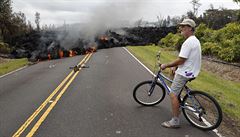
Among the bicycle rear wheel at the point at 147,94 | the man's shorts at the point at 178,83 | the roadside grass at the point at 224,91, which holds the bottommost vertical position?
the roadside grass at the point at 224,91

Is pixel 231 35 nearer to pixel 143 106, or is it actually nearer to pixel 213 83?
pixel 213 83

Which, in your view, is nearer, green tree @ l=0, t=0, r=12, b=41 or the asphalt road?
the asphalt road

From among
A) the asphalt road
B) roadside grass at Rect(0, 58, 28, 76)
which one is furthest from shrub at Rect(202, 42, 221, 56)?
roadside grass at Rect(0, 58, 28, 76)

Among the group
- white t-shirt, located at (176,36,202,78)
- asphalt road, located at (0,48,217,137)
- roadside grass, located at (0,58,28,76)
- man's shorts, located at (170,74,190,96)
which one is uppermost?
white t-shirt, located at (176,36,202,78)

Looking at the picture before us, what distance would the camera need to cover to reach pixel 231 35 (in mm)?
19156

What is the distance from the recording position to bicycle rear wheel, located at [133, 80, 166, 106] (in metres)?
8.26

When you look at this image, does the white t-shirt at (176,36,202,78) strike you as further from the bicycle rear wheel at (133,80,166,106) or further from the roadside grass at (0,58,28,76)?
the roadside grass at (0,58,28,76)

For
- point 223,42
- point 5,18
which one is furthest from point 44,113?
point 5,18

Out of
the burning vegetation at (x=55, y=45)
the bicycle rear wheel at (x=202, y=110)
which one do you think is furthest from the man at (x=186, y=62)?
the burning vegetation at (x=55, y=45)

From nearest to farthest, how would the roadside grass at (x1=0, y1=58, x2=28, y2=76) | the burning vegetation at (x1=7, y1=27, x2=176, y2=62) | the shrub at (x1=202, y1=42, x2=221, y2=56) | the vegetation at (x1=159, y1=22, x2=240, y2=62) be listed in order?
the vegetation at (x1=159, y1=22, x2=240, y2=62), the roadside grass at (x1=0, y1=58, x2=28, y2=76), the shrub at (x1=202, y1=42, x2=221, y2=56), the burning vegetation at (x1=7, y1=27, x2=176, y2=62)

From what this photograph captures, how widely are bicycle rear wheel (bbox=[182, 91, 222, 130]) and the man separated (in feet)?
1.17

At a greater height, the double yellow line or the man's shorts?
the man's shorts

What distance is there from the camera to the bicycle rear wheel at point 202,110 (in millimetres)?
6535

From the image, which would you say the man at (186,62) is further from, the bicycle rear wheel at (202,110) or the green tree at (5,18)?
the green tree at (5,18)
